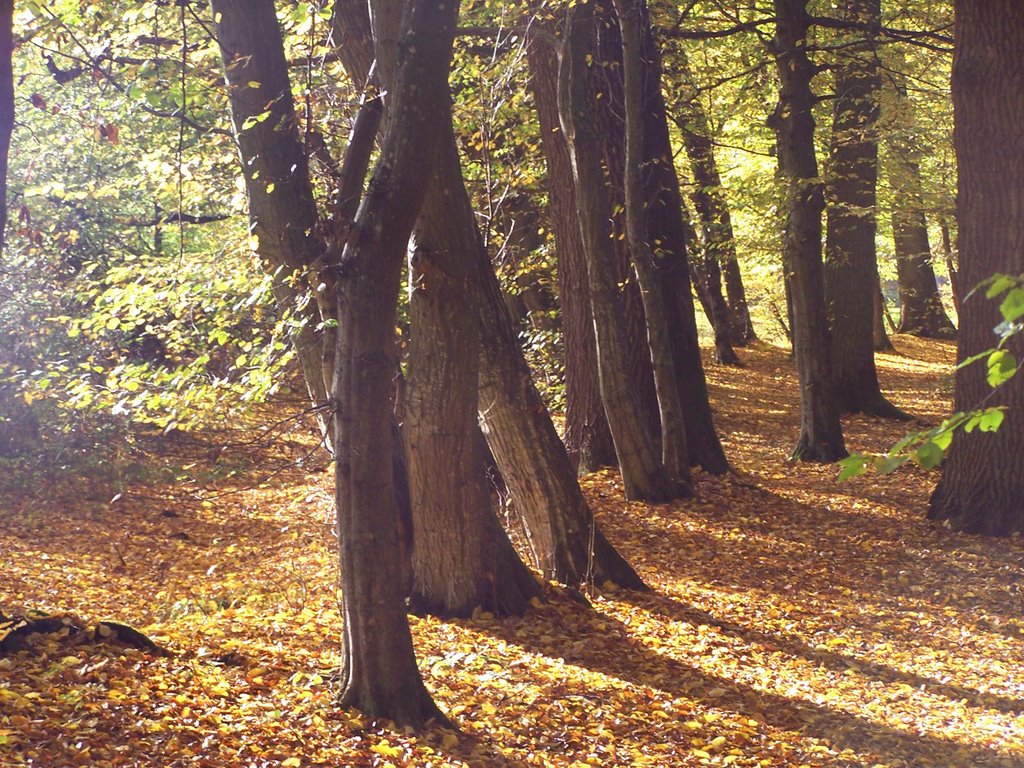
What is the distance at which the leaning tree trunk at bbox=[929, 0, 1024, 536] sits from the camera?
29.3ft

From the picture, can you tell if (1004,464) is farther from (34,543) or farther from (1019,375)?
(34,543)

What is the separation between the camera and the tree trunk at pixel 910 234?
1620cm

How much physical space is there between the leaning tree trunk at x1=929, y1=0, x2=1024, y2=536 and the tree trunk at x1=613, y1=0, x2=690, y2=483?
278 centimetres

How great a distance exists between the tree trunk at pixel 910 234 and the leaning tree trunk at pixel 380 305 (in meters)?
9.60

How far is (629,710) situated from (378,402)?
8.16ft

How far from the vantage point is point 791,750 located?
18.2 feet

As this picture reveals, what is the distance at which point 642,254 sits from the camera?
1016cm

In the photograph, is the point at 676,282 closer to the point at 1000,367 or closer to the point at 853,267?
the point at 853,267

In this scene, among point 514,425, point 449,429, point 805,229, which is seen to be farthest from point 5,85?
point 805,229

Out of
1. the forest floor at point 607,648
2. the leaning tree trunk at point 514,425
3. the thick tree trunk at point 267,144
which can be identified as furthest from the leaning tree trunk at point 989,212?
the thick tree trunk at point 267,144

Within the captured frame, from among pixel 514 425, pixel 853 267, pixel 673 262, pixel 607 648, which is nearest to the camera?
pixel 607 648

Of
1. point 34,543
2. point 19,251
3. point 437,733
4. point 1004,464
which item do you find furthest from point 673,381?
point 19,251

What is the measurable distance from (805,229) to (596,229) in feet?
12.8

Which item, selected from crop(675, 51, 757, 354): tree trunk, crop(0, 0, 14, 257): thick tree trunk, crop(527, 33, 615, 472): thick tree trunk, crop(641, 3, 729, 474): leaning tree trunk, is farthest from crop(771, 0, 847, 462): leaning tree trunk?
crop(0, 0, 14, 257): thick tree trunk
